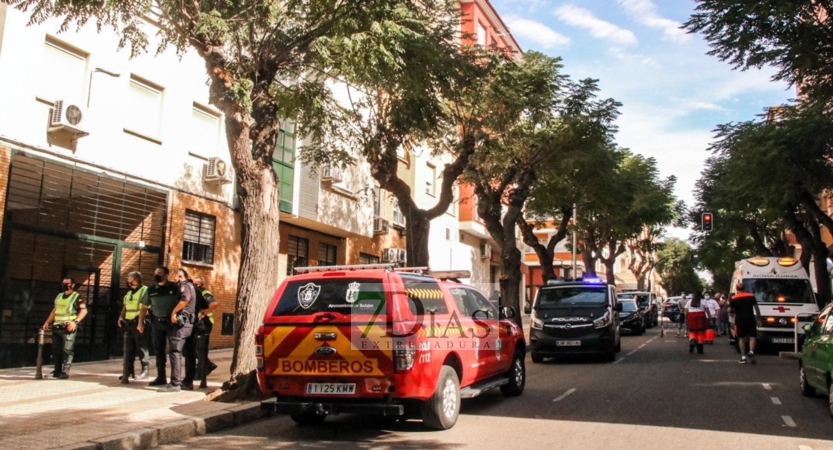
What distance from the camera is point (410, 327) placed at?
7.78 m

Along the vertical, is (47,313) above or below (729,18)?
below

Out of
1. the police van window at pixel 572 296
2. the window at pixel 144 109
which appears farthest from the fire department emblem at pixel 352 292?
the police van window at pixel 572 296

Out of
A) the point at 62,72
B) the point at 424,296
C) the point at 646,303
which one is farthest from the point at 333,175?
the point at 646,303

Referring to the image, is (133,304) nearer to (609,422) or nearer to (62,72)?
(62,72)

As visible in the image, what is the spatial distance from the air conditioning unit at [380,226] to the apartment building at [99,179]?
27.0ft

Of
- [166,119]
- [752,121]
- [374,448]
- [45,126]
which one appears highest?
[752,121]

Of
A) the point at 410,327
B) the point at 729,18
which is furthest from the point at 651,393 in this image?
the point at 729,18

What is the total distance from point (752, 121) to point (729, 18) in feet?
32.6

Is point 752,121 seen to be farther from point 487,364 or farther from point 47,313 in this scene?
point 47,313

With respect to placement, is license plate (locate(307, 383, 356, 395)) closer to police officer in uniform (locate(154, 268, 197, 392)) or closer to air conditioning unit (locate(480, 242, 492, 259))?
police officer in uniform (locate(154, 268, 197, 392))

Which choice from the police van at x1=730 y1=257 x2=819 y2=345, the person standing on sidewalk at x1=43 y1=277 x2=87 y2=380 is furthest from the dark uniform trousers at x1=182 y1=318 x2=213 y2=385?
the police van at x1=730 y1=257 x2=819 y2=345

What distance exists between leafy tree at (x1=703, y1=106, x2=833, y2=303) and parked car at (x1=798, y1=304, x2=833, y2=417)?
9985 millimetres

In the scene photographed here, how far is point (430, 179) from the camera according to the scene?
110 ft

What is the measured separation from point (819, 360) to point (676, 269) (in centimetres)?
8493
